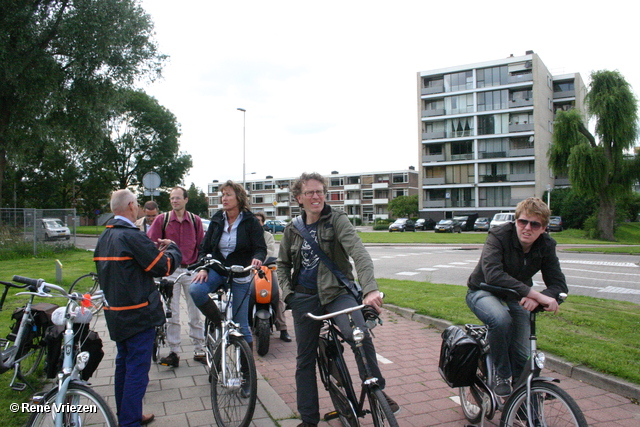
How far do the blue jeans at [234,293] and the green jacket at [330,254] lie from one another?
941 millimetres

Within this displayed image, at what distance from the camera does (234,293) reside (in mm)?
4379

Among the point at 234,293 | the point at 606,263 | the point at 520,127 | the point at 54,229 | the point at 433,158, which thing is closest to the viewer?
the point at 234,293

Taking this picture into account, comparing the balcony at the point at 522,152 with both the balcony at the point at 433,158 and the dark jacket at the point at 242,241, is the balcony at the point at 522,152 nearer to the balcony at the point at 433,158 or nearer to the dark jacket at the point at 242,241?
the balcony at the point at 433,158

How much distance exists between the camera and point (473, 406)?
3.56 meters

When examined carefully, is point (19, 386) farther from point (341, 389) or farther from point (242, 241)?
point (341, 389)

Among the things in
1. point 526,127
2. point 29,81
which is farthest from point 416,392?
point 526,127

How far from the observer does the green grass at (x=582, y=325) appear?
185 inches

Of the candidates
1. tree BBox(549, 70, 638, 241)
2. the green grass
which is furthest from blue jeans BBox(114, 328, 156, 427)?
tree BBox(549, 70, 638, 241)

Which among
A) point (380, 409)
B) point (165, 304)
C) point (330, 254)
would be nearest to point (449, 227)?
point (165, 304)

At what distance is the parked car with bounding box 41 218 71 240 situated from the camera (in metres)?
19.1

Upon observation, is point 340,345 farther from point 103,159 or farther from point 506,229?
point 103,159

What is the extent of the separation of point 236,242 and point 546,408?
296 cm

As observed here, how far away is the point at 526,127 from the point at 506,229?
58.8 meters

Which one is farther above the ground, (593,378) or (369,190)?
(369,190)
